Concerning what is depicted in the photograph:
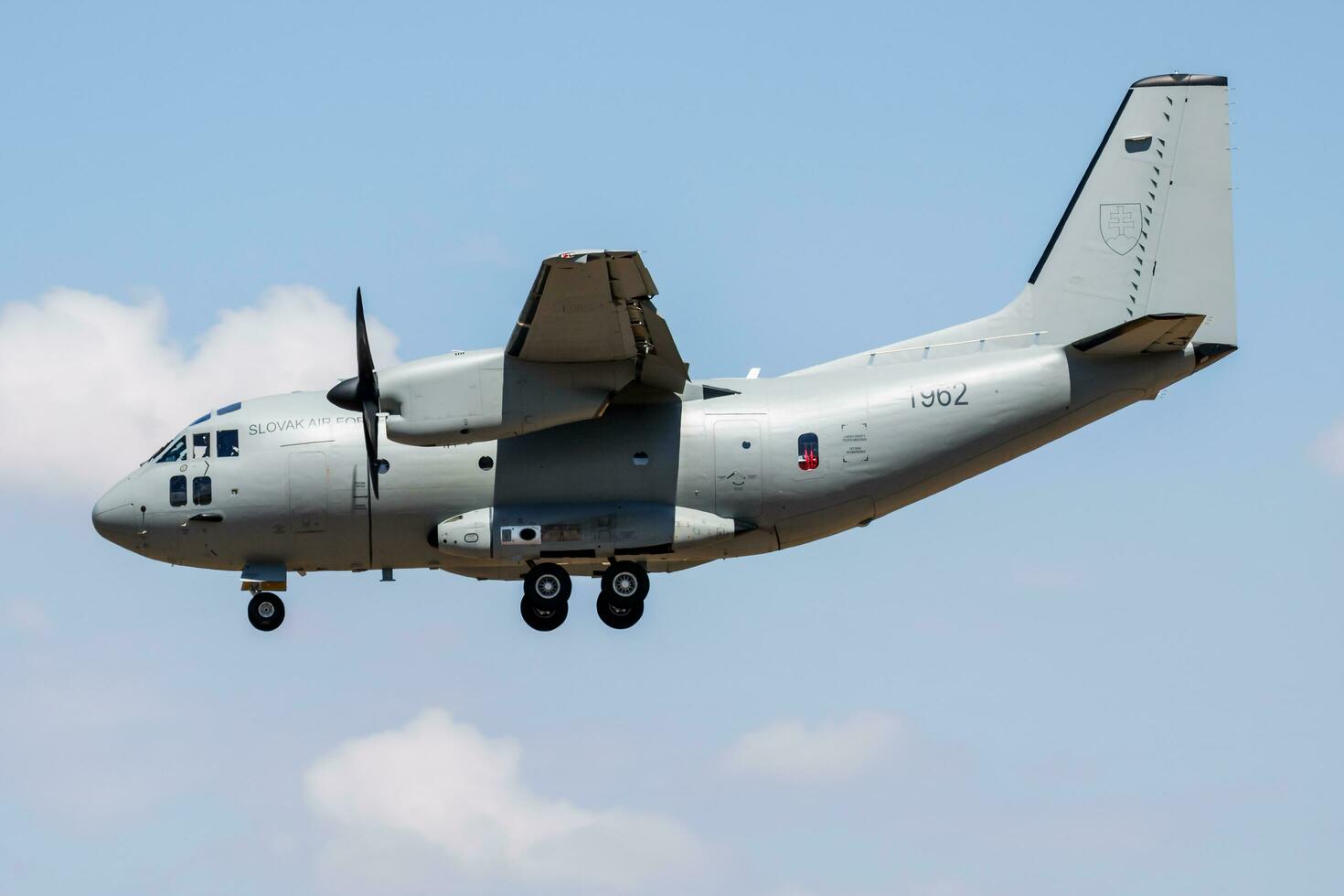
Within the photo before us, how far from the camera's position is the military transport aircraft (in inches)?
1133

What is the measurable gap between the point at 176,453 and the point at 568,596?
6685mm

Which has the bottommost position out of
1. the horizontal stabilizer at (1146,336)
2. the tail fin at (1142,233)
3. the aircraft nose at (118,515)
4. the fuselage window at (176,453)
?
the aircraft nose at (118,515)

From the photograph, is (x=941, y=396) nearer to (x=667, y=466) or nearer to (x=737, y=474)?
(x=737, y=474)

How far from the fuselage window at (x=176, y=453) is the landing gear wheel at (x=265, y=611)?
2.50 metres

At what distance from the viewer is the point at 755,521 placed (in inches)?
1140

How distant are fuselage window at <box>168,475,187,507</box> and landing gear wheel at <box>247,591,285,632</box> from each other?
1.91m

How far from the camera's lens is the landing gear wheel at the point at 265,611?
98.3ft

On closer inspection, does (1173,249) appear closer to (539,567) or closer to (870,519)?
(870,519)

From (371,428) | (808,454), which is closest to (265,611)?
(371,428)

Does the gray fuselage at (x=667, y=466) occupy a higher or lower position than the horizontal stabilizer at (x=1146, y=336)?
lower

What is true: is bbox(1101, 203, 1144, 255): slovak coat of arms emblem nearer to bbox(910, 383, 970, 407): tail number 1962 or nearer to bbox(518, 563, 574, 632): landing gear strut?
bbox(910, 383, 970, 407): tail number 1962

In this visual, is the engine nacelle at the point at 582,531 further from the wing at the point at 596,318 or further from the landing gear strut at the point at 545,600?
the wing at the point at 596,318

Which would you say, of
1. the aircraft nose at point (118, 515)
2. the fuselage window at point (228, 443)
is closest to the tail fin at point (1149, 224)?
the fuselage window at point (228, 443)

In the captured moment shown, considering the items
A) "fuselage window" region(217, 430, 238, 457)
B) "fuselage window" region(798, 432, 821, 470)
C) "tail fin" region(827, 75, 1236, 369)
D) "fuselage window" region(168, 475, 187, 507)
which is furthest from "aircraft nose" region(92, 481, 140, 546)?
"tail fin" region(827, 75, 1236, 369)
